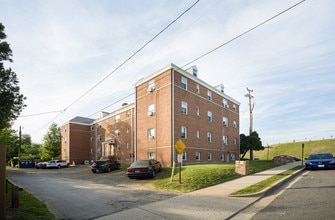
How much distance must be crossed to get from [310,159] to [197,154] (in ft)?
37.9

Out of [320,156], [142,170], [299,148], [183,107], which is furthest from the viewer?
[299,148]

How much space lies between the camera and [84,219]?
8.20m

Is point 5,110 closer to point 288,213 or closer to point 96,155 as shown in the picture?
point 288,213

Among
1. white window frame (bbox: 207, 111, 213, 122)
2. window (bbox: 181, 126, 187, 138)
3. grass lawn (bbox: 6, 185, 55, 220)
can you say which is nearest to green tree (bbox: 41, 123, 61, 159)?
white window frame (bbox: 207, 111, 213, 122)

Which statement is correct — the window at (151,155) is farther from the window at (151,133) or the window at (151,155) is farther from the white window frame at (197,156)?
the white window frame at (197,156)

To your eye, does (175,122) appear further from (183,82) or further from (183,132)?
(183,82)

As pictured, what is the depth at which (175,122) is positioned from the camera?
1045 inches

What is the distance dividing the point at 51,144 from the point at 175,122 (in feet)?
151

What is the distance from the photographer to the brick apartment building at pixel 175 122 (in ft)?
88.1

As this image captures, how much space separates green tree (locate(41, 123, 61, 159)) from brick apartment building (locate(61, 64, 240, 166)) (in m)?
24.7

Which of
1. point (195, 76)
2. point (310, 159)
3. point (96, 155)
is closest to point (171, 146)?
point (195, 76)

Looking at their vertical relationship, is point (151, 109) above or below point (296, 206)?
above

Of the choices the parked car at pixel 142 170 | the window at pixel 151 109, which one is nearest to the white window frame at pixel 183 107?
the window at pixel 151 109

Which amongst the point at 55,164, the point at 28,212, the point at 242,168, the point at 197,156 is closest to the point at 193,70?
the point at 197,156
